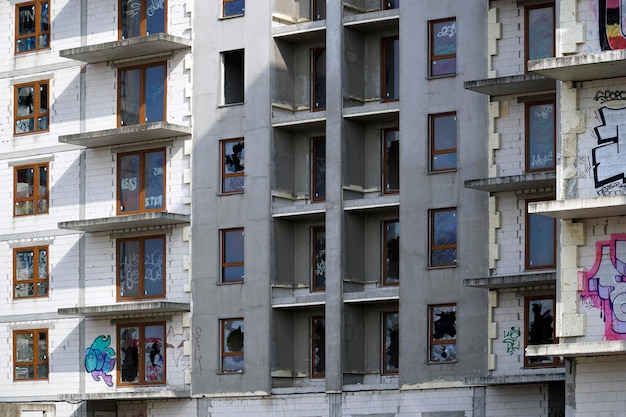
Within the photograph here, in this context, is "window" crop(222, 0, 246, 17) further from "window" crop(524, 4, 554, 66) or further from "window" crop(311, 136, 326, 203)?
"window" crop(524, 4, 554, 66)

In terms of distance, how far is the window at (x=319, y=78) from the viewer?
172 ft

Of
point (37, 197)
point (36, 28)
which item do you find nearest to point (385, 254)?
point (37, 197)

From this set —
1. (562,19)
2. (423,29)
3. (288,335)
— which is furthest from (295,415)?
(562,19)

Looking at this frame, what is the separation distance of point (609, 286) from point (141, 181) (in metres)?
18.5

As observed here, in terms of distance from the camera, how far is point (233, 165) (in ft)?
174

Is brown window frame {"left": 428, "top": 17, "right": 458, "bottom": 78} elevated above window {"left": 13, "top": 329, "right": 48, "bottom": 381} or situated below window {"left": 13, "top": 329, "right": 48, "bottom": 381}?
above

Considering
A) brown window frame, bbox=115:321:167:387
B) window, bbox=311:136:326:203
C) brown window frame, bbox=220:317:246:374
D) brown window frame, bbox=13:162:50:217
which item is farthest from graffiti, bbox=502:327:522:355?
brown window frame, bbox=13:162:50:217

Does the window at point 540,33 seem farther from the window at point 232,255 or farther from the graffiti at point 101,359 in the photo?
the graffiti at point 101,359

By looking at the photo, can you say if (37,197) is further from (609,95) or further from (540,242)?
(609,95)

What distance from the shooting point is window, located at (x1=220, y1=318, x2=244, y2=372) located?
52281 mm

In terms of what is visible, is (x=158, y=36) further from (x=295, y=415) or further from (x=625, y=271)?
(x=625, y=271)

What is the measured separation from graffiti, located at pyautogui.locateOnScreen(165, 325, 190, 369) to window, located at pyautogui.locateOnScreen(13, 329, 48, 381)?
4801 mm

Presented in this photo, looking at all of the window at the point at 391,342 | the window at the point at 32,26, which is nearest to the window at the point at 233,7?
the window at the point at 32,26

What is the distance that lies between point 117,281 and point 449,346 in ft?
37.8
